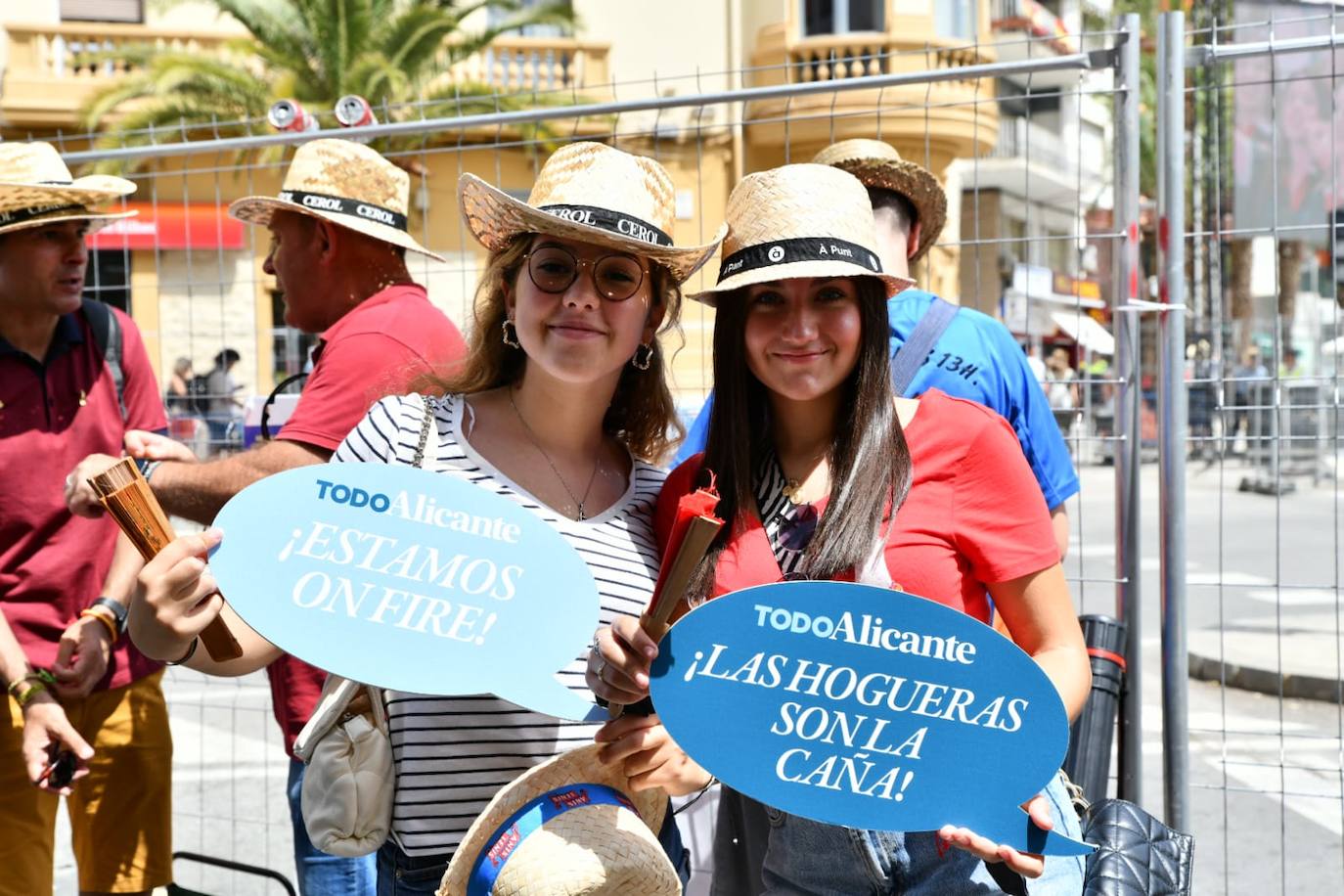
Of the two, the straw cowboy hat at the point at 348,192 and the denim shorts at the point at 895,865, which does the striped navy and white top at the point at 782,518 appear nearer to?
the denim shorts at the point at 895,865

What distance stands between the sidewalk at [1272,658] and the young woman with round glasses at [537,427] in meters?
5.71

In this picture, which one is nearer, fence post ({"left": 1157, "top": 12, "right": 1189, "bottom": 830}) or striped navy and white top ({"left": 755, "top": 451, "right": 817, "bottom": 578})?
striped navy and white top ({"left": 755, "top": 451, "right": 817, "bottom": 578})

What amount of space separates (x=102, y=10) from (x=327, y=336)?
2333cm

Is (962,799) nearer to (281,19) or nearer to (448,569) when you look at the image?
(448,569)

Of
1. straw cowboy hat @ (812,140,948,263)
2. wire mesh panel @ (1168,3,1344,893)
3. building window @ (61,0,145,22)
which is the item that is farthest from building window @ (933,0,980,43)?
straw cowboy hat @ (812,140,948,263)

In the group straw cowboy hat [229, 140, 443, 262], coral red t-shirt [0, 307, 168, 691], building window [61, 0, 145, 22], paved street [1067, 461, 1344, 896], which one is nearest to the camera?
Answer: coral red t-shirt [0, 307, 168, 691]

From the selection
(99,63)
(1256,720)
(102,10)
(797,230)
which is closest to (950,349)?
(797,230)

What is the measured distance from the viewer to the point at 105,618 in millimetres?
2885

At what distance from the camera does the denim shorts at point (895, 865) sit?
6.48 ft

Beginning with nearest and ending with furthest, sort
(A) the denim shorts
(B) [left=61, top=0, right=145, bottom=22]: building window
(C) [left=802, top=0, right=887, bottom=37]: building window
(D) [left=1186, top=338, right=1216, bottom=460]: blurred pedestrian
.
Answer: (A) the denim shorts → (D) [left=1186, top=338, right=1216, bottom=460]: blurred pedestrian → (B) [left=61, top=0, right=145, bottom=22]: building window → (C) [left=802, top=0, right=887, bottom=37]: building window

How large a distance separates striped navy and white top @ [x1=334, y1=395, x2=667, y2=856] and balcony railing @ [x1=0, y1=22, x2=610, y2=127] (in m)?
20.4

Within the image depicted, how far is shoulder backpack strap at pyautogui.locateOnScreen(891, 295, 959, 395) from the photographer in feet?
9.98

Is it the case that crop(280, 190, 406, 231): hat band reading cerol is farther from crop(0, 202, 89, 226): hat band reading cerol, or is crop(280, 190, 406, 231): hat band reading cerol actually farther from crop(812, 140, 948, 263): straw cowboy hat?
crop(812, 140, 948, 263): straw cowboy hat

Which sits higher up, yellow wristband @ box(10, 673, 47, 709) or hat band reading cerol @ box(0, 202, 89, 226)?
hat band reading cerol @ box(0, 202, 89, 226)
